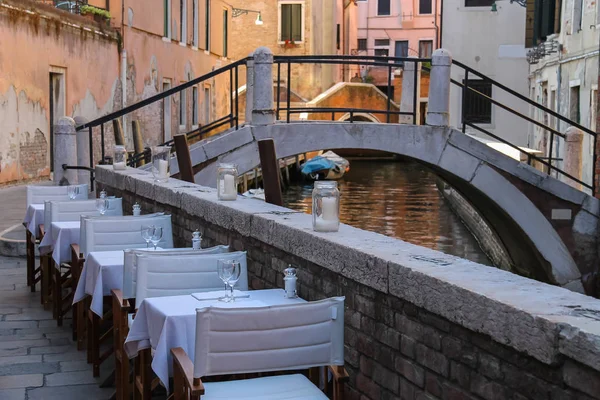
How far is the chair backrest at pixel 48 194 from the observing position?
7.96 m

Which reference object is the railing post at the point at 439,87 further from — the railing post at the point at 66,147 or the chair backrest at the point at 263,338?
the chair backrest at the point at 263,338

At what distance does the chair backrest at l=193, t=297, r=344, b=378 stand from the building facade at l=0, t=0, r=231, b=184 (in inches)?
465

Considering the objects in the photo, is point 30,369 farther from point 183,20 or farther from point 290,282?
point 183,20

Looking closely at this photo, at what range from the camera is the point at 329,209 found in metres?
4.20

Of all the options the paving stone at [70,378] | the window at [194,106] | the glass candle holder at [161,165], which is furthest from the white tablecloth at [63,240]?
the window at [194,106]

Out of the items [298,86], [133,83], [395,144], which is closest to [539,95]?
[133,83]

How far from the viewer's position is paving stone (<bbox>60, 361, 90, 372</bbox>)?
17.7ft

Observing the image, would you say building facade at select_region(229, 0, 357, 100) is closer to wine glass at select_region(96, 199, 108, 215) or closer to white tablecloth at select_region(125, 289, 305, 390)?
wine glass at select_region(96, 199, 108, 215)

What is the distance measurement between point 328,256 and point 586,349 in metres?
1.66

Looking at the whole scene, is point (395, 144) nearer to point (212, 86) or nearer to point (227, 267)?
point (227, 267)

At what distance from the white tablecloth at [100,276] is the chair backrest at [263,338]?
6.38 feet

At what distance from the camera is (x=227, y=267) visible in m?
3.92

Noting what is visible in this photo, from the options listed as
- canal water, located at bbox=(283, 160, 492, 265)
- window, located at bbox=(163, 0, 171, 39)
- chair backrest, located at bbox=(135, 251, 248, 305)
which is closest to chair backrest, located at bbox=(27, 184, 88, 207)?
chair backrest, located at bbox=(135, 251, 248, 305)

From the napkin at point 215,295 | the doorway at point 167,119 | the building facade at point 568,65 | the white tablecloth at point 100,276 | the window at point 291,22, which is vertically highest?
the window at point 291,22
